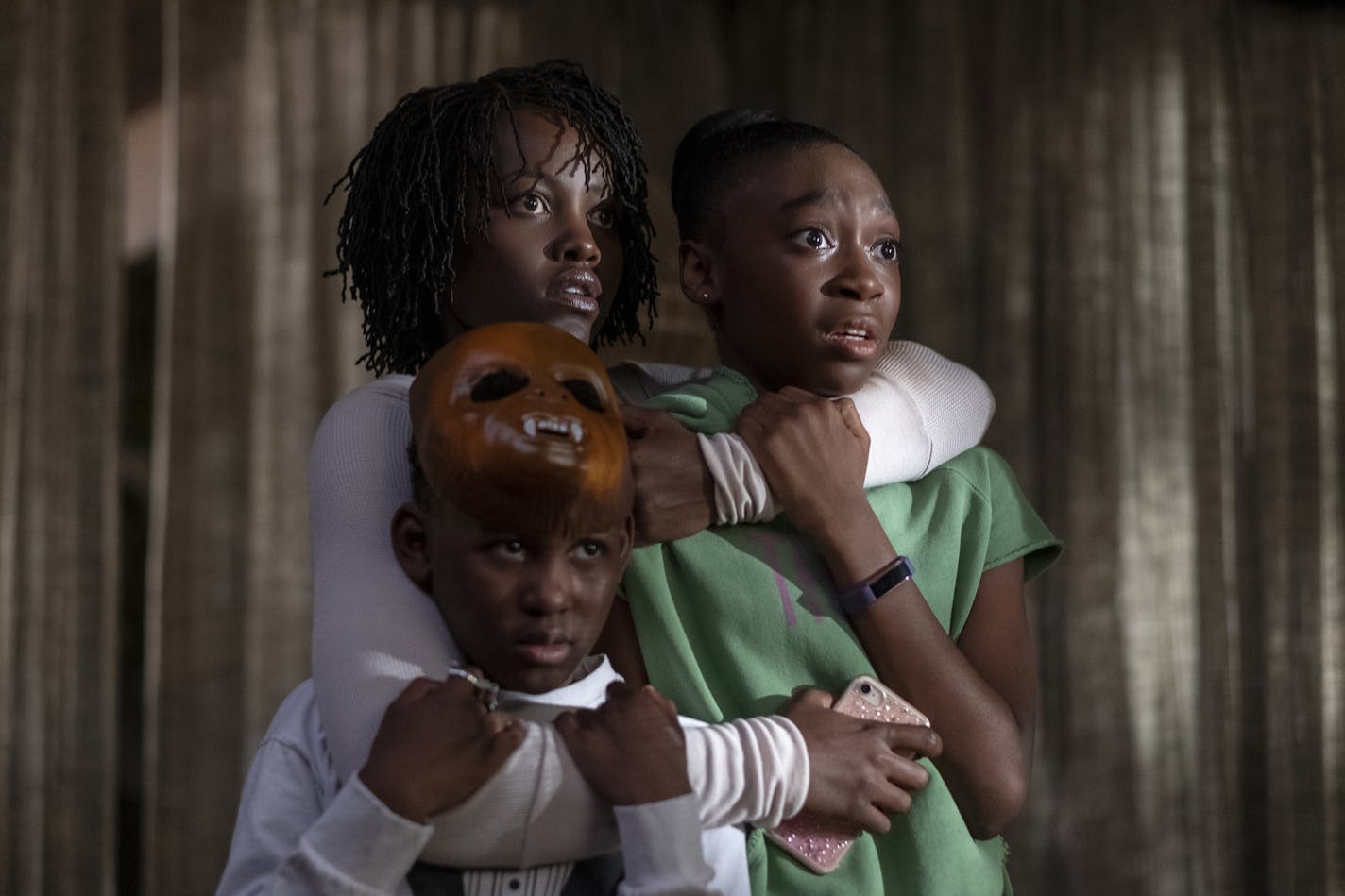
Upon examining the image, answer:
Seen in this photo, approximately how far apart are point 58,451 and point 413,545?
9.32ft

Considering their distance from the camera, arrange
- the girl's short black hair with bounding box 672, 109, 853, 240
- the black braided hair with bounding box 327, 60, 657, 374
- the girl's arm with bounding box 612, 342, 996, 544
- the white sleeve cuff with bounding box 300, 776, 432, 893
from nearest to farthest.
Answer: the white sleeve cuff with bounding box 300, 776, 432, 893 < the girl's arm with bounding box 612, 342, 996, 544 < the black braided hair with bounding box 327, 60, 657, 374 < the girl's short black hair with bounding box 672, 109, 853, 240

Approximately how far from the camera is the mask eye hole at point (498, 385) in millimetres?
990

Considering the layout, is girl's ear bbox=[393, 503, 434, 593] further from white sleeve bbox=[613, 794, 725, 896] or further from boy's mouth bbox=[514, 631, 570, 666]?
white sleeve bbox=[613, 794, 725, 896]

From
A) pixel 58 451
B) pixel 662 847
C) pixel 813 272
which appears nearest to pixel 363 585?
pixel 662 847

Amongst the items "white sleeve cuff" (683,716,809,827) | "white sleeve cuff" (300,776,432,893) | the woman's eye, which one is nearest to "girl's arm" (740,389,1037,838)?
"white sleeve cuff" (683,716,809,827)

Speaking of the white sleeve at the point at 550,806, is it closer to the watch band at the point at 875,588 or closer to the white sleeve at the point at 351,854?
the white sleeve at the point at 351,854

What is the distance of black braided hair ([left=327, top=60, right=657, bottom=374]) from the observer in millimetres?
1246

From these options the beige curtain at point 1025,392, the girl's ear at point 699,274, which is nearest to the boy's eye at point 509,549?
the girl's ear at point 699,274

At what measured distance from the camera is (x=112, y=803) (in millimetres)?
3582

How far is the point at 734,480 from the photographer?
3.91 ft

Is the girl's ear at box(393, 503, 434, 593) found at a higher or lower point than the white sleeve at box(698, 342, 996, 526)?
lower

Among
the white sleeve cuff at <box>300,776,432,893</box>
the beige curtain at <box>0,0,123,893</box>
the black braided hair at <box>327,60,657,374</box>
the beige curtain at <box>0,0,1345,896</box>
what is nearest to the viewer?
the white sleeve cuff at <box>300,776,432,893</box>

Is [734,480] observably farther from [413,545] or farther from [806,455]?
[413,545]

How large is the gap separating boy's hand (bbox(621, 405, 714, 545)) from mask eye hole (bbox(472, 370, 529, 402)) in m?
0.15
